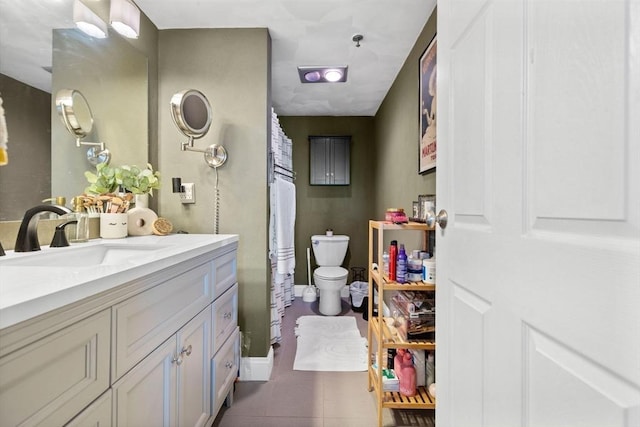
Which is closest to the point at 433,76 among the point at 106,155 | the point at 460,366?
the point at 460,366

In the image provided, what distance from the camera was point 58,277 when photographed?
0.63m

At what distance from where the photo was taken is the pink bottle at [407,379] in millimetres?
1451

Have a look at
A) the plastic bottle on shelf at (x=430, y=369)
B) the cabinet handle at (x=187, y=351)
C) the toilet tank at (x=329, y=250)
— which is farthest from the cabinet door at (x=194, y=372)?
the toilet tank at (x=329, y=250)

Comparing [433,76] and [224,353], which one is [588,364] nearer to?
[224,353]

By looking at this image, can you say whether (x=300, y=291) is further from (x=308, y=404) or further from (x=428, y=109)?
(x=428, y=109)

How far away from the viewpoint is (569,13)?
48cm

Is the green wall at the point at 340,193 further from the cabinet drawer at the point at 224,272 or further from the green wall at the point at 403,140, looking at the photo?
the cabinet drawer at the point at 224,272

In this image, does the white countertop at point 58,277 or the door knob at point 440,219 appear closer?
the white countertop at point 58,277

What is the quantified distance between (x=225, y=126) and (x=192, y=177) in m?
0.40

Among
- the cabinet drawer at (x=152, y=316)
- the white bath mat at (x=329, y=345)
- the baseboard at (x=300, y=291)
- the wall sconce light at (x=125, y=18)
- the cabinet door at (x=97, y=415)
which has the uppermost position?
the wall sconce light at (x=125, y=18)

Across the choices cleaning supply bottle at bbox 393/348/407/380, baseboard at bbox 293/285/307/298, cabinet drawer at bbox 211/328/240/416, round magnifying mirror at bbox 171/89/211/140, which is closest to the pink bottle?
cleaning supply bottle at bbox 393/348/407/380

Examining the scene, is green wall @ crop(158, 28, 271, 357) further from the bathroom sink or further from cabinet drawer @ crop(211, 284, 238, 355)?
the bathroom sink

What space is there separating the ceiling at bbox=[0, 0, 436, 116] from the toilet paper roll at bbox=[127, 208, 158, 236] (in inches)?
25.2

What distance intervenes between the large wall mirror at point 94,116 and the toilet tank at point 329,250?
1.95 meters
